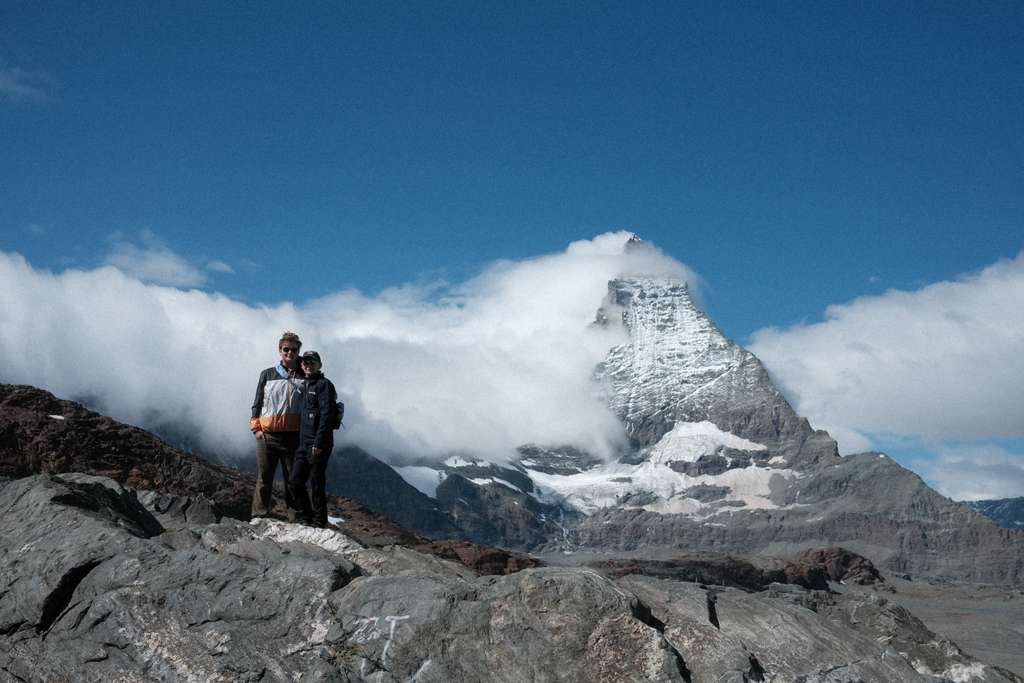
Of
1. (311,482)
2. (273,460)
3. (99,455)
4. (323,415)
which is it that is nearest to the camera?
(323,415)

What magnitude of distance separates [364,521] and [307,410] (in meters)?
38.9

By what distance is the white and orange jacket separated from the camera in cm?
1090

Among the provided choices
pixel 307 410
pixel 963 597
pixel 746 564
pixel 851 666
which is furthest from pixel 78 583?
pixel 963 597

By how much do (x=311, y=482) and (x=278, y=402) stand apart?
1.22m

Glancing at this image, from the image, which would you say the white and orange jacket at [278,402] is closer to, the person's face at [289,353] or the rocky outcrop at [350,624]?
the person's face at [289,353]

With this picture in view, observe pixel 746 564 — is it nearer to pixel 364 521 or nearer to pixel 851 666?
pixel 364 521

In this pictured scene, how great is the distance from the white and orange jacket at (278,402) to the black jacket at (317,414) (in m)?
0.16

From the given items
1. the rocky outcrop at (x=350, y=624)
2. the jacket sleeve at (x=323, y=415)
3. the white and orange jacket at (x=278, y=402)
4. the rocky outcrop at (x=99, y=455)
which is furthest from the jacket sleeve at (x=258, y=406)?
the rocky outcrop at (x=99, y=455)

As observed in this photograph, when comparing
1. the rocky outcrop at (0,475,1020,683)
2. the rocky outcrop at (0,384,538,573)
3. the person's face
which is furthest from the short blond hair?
the rocky outcrop at (0,384,538,573)

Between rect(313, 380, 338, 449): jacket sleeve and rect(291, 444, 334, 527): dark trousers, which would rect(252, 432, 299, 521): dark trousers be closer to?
rect(291, 444, 334, 527): dark trousers

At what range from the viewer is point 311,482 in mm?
11102

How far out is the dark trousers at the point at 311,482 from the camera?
10844 mm

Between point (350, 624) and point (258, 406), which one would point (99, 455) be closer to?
point (258, 406)

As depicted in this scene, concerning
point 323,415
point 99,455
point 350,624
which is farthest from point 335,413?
point 99,455
